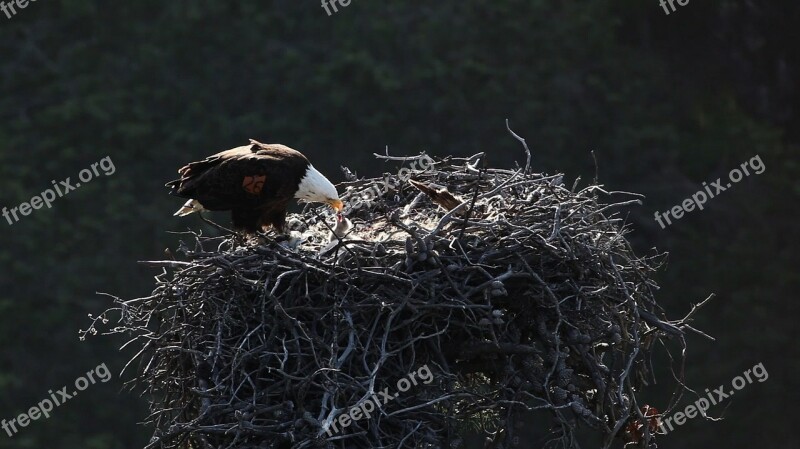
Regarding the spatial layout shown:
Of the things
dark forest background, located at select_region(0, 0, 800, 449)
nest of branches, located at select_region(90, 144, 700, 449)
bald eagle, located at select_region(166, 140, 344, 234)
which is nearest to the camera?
nest of branches, located at select_region(90, 144, 700, 449)

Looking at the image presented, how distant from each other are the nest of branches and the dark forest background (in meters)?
5.61

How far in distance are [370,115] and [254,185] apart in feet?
18.9

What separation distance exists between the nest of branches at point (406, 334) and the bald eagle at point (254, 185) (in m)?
0.53

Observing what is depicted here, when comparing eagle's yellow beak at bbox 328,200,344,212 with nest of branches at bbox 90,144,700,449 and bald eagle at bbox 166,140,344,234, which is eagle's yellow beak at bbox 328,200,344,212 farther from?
nest of branches at bbox 90,144,700,449

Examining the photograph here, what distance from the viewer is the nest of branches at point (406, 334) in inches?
162

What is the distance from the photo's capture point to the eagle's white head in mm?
5055

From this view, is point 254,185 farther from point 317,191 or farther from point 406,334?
point 406,334

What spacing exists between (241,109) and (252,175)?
594 centimetres

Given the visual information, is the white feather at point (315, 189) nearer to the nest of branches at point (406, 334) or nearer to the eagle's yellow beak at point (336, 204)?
the eagle's yellow beak at point (336, 204)

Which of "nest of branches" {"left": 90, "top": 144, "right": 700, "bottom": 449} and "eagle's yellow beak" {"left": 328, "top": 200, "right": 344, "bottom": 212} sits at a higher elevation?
"eagle's yellow beak" {"left": 328, "top": 200, "right": 344, "bottom": 212}

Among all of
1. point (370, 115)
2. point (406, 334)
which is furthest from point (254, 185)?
point (370, 115)

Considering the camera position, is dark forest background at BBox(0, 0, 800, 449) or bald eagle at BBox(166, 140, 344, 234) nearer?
bald eagle at BBox(166, 140, 344, 234)

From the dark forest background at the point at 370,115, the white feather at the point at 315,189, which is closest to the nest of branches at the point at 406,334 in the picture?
the white feather at the point at 315,189

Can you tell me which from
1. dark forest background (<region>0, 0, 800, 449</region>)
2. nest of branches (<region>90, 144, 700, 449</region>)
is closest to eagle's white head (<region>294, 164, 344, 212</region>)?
nest of branches (<region>90, 144, 700, 449</region>)
